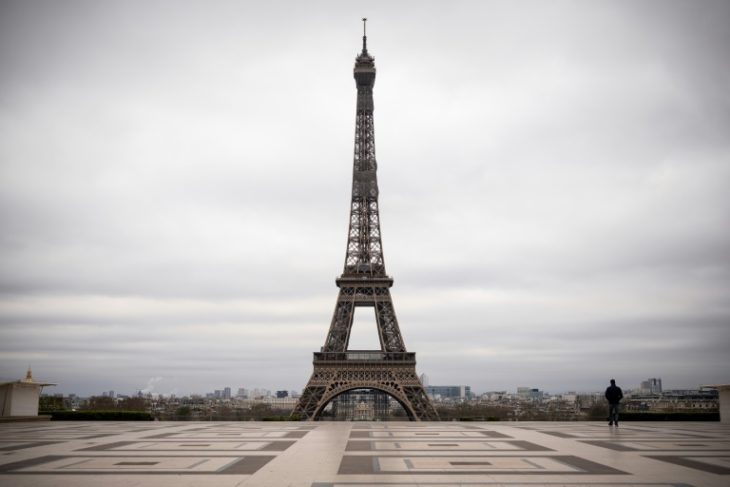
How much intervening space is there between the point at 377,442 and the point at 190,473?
8.22 m

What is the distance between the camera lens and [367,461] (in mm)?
13758

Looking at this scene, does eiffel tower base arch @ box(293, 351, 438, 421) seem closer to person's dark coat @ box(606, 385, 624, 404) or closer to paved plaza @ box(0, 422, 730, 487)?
person's dark coat @ box(606, 385, 624, 404)

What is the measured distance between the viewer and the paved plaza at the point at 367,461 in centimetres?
1098

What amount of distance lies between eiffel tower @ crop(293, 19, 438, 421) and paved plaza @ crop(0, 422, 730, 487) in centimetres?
3794

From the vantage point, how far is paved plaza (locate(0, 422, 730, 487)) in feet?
36.0

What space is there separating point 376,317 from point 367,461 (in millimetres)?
50729

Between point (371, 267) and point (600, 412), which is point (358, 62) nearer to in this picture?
point (371, 267)

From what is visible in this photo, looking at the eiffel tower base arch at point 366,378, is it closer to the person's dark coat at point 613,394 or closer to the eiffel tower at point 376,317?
the eiffel tower at point 376,317

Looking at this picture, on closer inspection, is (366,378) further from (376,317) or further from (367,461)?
(367,461)

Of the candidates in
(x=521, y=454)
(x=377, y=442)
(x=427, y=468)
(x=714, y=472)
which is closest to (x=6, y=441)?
(x=377, y=442)

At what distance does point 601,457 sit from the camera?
14391mm

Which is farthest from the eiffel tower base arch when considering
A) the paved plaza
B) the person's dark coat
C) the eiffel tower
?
the paved plaza

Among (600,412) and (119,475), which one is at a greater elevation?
(119,475)

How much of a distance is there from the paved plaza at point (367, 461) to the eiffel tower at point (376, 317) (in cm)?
3794
